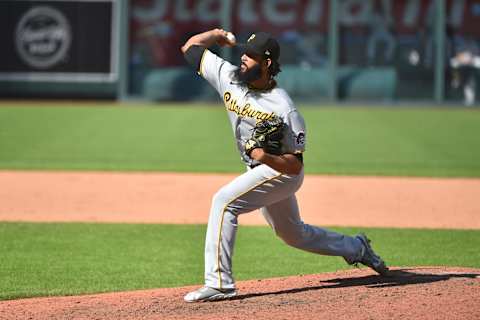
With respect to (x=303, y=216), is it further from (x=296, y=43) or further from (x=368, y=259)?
(x=296, y=43)

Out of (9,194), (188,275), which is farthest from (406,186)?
(188,275)

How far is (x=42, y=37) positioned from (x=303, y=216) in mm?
16180

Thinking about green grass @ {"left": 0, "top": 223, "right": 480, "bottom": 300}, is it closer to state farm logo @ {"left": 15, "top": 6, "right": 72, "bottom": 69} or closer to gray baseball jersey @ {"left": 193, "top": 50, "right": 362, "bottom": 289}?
gray baseball jersey @ {"left": 193, "top": 50, "right": 362, "bottom": 289}

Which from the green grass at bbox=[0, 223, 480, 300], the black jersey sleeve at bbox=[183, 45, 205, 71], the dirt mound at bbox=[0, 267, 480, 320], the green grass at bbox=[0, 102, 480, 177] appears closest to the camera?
the dirt mound at bbox=[0, 267, 480, 320]

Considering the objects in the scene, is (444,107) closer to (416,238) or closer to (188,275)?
(416,238)

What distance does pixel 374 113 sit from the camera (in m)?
23.6

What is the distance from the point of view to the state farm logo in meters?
25.5

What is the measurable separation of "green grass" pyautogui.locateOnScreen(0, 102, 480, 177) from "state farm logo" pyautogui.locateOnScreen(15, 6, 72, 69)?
1720 mm

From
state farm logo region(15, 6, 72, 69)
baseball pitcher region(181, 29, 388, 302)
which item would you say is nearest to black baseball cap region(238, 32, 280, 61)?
baseball pitcher region(181, 29, 388, 302)

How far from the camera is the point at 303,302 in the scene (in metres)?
6.43

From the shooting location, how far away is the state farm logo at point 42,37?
25531 millimetres

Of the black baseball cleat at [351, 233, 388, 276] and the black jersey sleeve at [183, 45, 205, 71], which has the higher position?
the black jersey sleeve at [183, 45, 205, 71]

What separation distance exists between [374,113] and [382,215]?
41.9 ft

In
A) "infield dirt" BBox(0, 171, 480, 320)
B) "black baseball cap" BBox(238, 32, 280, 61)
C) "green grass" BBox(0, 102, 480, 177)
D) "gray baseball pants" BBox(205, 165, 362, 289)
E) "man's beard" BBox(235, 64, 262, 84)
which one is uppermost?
"black baseball cap" BBox(238, 32, 280, 61)
